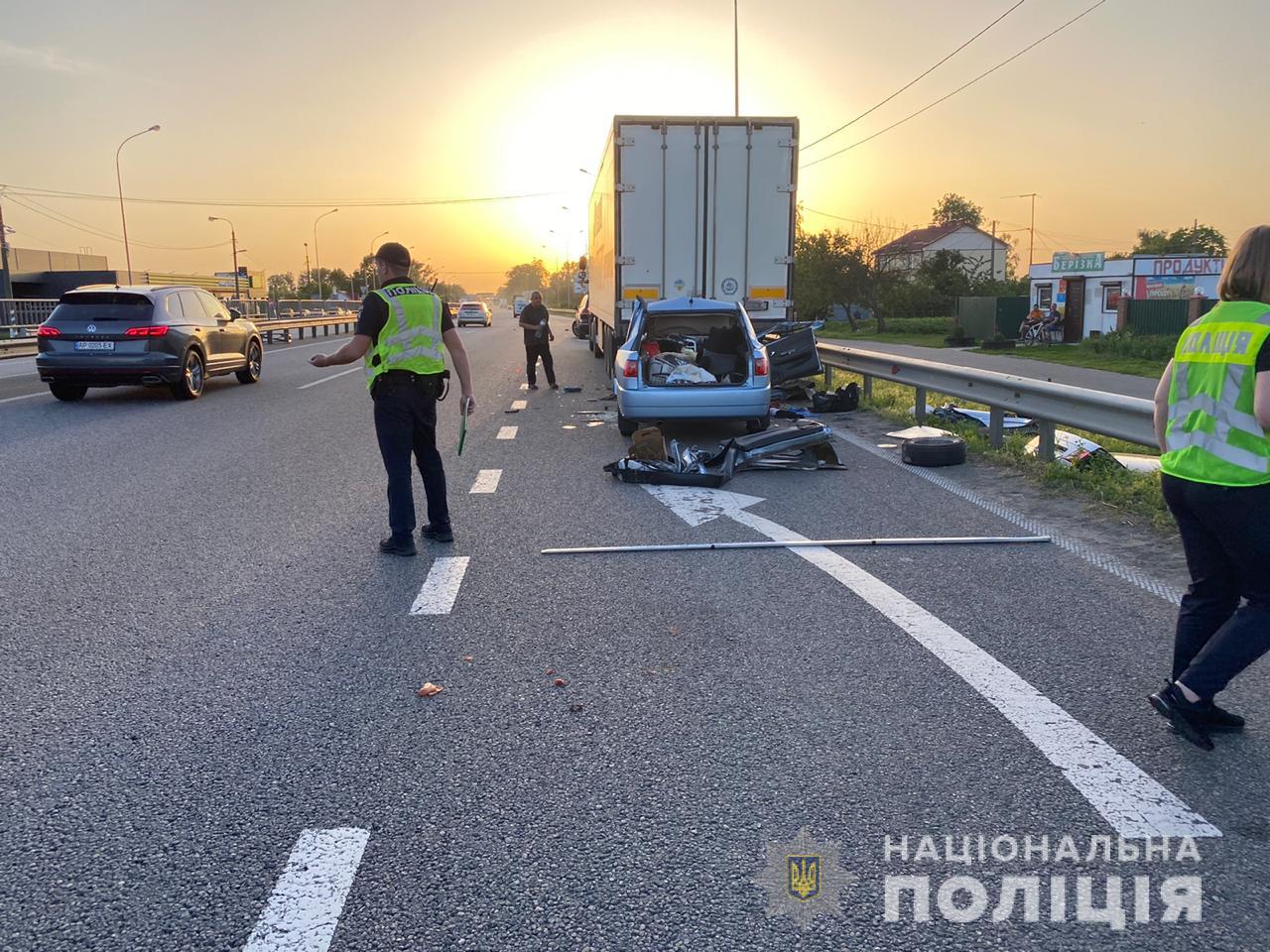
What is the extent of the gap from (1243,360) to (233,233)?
9620 centimetres

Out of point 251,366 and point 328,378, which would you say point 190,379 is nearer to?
point 251,366

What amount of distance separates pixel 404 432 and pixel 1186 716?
4621 millimetres

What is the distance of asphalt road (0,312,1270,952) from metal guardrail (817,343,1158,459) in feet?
4.31

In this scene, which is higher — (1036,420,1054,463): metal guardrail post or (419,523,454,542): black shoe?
(1036,420,1054,463): metal guardrail post

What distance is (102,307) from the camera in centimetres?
1509

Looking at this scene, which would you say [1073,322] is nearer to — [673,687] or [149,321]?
[149,321]

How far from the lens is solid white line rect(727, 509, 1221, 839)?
9.90ft

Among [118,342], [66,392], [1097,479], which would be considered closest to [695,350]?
[1097,479]

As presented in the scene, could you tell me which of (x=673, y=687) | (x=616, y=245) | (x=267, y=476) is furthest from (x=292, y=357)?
(x=673, y=687)

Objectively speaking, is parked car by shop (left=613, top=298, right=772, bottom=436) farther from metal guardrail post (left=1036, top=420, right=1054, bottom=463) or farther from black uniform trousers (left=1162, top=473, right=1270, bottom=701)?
black uniform trousers (left=1162, top=473, right=1270, bottom=701)

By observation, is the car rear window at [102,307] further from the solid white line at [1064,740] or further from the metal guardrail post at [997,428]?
the solid white line at [1064,740]

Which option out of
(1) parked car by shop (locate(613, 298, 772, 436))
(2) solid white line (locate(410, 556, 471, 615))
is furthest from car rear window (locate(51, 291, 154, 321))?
(2) solid white line (locate(410, 556, 471, 615))

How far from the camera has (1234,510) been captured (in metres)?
3.38

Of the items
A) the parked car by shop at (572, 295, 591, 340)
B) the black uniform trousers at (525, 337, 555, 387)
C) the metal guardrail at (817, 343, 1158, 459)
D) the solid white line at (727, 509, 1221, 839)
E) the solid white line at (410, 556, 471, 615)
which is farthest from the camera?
the parked car by shop at (572, 295, 591, 340)
